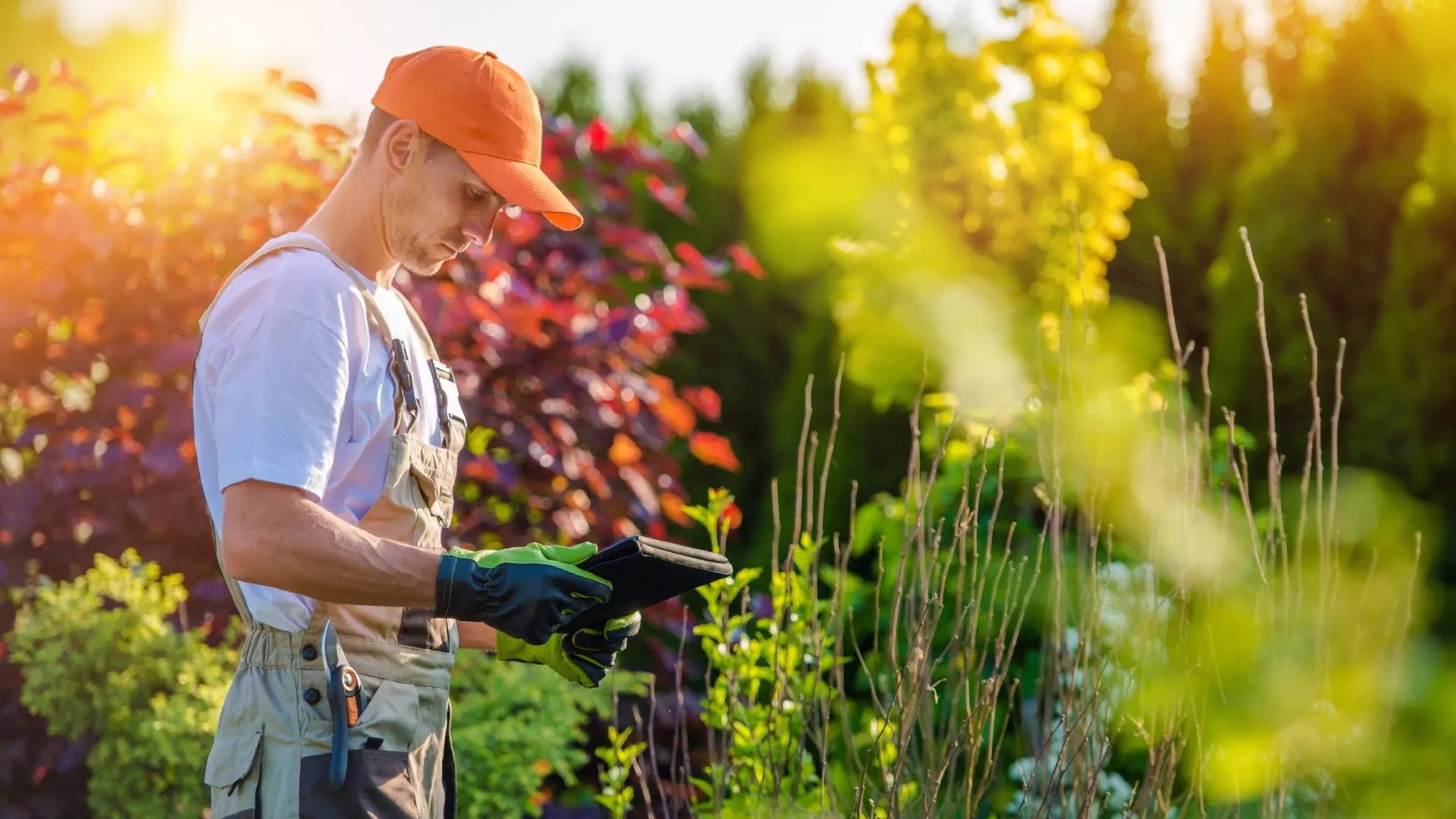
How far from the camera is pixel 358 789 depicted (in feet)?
5.29

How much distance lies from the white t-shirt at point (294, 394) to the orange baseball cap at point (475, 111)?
0.25 meters

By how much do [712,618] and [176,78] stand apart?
2.52m

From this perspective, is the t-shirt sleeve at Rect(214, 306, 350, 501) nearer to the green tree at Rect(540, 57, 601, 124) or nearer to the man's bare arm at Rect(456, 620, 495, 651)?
the man's bare arm at Rect(456, 620, 495, 651)

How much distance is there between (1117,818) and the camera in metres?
2.84

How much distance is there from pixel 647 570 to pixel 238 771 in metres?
0.57

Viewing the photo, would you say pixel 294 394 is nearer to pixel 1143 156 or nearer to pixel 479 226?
pixel 479 226

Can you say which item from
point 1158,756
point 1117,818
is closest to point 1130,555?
point 1117,818

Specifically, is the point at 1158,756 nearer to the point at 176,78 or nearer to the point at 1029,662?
the point at 1029,662

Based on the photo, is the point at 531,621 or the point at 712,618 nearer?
the point at 531,621

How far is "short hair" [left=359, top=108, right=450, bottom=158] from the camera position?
1790mm

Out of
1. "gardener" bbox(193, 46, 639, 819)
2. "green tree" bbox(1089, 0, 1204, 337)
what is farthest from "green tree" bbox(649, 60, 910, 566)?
"gardener" bbox(193, 46, 639, 819)

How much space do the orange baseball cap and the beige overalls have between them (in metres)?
0.25

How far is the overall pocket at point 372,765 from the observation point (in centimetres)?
160

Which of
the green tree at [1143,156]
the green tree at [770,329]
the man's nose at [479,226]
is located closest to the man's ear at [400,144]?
the man's nose at [479,226]
